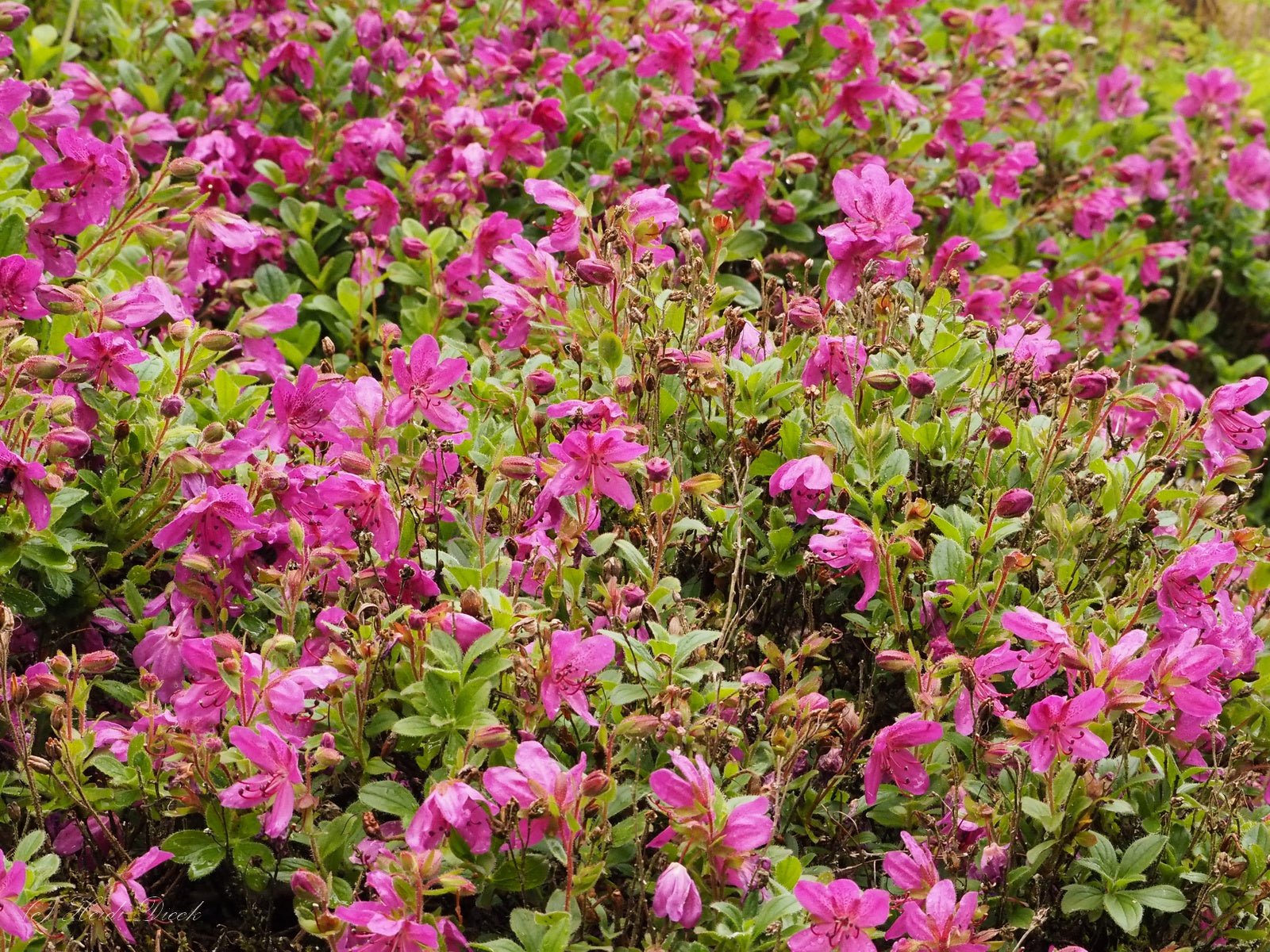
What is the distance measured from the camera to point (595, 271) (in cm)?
202

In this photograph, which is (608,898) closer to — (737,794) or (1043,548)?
(737,794)

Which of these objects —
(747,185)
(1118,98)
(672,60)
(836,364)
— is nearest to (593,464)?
(836,364)

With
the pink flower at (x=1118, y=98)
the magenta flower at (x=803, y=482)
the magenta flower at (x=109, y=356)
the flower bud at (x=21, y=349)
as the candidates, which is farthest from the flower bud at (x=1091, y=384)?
the pink flower at (x=1118, y=98)

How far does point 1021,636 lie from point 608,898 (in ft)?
2.08

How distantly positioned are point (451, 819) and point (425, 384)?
0.68m

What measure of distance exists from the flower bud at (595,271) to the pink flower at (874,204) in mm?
384

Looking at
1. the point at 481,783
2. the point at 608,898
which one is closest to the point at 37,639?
the point at 481,783

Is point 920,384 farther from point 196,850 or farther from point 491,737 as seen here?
point 196,850

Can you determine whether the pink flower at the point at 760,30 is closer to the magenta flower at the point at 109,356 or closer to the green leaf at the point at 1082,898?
the magenta flower at the point at 109,356

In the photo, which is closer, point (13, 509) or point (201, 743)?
point (201, 743)

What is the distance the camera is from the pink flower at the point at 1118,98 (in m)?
4.31

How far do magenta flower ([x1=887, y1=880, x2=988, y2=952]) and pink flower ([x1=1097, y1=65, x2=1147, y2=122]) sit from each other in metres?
3.38

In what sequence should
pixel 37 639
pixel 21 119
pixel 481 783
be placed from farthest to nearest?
pixel 21 119 → pixel 37 639 → pixel 481 783

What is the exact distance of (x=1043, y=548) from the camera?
2125 millimetres
